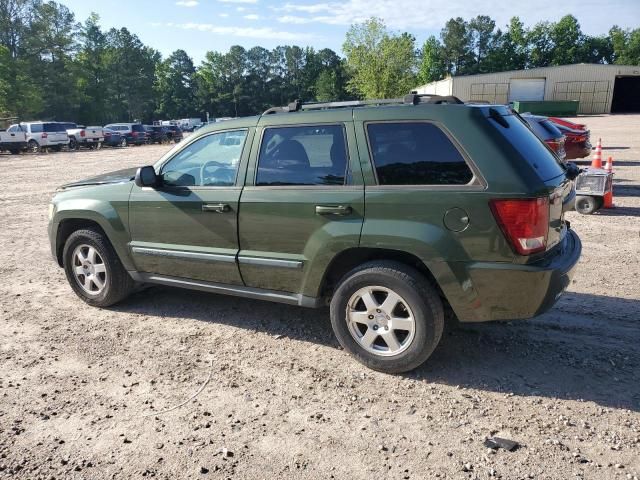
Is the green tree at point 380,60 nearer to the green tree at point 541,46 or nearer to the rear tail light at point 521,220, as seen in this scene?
the rear tail light at point 521,220

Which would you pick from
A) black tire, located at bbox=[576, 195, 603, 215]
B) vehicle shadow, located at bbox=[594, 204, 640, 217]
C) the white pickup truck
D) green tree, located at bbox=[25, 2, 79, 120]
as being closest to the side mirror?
black tire, located at bbox=[576, 195, 603, 215]

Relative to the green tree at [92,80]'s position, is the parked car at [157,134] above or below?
below

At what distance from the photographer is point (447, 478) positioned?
2.59m

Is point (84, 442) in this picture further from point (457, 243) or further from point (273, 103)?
point (273, 103)

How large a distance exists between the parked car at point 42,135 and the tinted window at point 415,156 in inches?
1327

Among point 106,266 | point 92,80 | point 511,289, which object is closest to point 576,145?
point 511,289

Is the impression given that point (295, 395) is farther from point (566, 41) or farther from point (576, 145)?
point (566, 41)

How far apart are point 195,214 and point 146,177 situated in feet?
1.82

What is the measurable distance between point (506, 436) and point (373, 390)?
36.0 inches

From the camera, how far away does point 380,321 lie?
3633mm

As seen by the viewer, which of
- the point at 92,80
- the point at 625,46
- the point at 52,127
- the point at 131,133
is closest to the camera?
the point at 52,127

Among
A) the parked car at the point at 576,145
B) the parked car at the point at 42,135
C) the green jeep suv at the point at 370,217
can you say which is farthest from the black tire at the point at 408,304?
the parked car at the point at 42,135

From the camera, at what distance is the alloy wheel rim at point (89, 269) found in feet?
16.3

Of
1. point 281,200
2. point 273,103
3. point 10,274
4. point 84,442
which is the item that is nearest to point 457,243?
point 281,200
